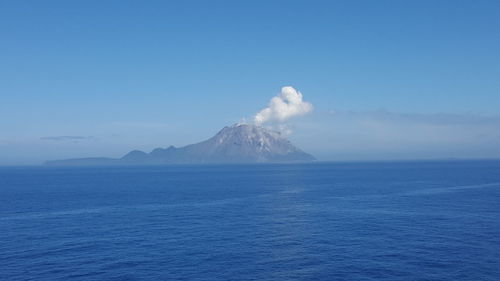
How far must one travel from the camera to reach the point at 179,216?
11938cm

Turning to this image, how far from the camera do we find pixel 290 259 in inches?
2874

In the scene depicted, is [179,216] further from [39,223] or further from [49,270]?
[49,270]

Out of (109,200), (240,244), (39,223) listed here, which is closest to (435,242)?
(240,244)

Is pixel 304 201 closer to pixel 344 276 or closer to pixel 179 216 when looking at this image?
pixel 179 216

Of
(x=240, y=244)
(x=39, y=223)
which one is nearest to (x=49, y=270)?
(x=240, y=244)

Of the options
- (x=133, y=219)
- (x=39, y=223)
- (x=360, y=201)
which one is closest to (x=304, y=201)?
(x=360, y=201)

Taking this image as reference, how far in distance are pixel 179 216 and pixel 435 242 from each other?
A: 67.7 metres

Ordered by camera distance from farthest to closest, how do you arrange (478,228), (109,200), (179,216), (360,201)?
(109,200) < (360,201) < (179,216) < (478,228)

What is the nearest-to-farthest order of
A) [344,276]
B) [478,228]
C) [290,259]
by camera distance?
1. [344,276]
2. [290,259]
3. [478,228]

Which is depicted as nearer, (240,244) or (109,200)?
(240,244)

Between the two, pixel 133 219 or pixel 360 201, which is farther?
pixel 360 201

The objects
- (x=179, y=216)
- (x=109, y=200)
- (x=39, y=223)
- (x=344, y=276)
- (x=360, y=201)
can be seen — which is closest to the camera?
(x=344, y=276)

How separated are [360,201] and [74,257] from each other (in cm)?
10043

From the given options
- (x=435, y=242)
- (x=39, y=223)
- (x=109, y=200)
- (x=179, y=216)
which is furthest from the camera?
(x=109, y=200)
